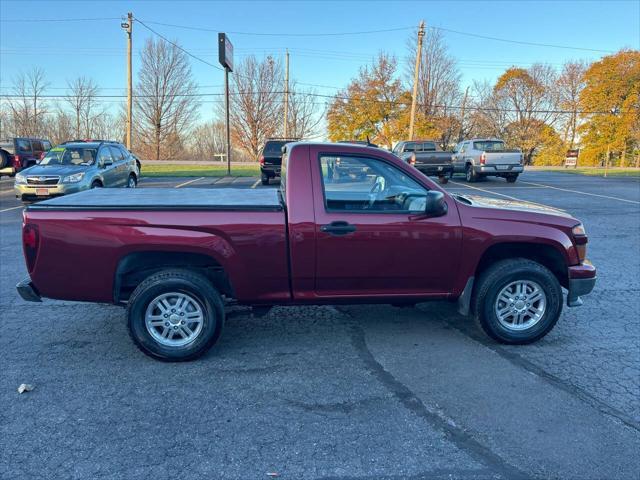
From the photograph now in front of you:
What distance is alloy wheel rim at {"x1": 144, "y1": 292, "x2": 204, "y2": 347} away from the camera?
3.82 meters

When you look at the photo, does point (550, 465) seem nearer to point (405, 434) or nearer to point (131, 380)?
point (405, 434)

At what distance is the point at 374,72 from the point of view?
3881 centimetres

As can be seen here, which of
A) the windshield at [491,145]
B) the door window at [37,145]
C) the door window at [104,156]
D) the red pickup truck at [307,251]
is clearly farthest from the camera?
the door window at [37,145]

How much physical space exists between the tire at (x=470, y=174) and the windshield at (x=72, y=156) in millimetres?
15454

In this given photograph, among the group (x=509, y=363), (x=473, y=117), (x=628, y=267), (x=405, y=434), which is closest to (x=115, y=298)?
(x=405, y=434)

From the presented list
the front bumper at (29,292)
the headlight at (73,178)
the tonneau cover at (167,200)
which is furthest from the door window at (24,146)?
the front bumper at (29,292)

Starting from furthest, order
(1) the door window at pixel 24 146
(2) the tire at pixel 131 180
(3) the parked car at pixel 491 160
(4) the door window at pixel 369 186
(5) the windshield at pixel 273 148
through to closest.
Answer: (1) the door window at pixel 24 146 → (3) the parked car at pixel 491 160 → (5) the windshield at pixel 273 148 → (2) the tire at pixel 131 180 → (4) the door window at pixel 369 186

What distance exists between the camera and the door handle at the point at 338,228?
3844 millimetres

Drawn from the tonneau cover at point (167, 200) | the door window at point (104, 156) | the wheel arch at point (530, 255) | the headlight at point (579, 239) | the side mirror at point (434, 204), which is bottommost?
the wheel arch at point (530, 255)

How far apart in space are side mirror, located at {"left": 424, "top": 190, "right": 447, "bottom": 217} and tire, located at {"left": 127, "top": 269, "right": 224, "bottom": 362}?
1929mm

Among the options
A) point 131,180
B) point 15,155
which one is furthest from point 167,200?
point 15,155

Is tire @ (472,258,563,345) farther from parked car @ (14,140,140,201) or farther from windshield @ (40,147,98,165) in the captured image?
windshield @ (40,147,98,165)

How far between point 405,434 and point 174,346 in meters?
2.03

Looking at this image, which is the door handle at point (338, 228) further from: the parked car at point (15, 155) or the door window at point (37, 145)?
the door window at point (37, 145)
